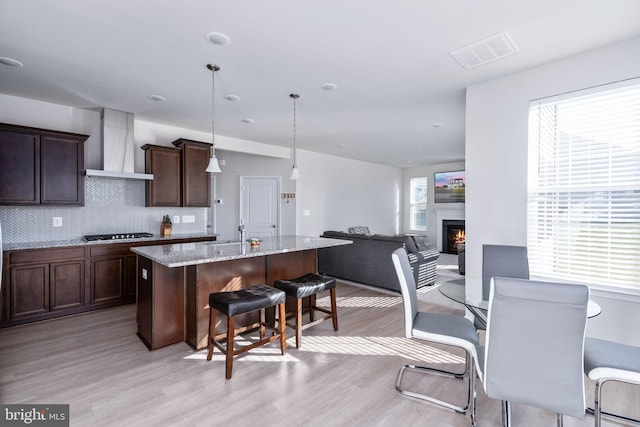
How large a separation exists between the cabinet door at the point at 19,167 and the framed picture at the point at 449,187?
8.54 metres

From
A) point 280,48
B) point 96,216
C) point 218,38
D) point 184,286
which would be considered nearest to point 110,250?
point 96,216

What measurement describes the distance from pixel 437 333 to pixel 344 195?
5951 mm

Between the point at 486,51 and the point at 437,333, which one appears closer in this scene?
the point at 437,333

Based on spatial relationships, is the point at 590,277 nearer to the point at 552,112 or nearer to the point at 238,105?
the point at 552,112

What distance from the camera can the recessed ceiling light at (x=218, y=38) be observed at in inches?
91.4

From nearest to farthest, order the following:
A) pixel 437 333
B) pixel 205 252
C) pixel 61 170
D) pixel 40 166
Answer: pixel 437 333
pixel 205 252
pixel 40 166
pixel 61 170

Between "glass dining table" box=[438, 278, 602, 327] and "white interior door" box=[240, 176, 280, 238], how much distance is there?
4.55 m

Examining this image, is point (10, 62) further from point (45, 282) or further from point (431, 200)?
point (431, 200)

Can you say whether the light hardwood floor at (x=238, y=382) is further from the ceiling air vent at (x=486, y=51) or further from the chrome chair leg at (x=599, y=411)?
the ceiling air vent at (x=486, y=51)

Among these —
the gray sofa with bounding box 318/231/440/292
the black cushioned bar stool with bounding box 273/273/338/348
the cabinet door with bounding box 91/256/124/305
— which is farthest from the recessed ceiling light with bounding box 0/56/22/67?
the gray sofa with bounding box 318/231/440/292

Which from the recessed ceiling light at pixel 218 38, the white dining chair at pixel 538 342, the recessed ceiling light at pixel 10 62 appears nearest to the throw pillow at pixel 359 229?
the recessed ceiling light at pixel 218 38

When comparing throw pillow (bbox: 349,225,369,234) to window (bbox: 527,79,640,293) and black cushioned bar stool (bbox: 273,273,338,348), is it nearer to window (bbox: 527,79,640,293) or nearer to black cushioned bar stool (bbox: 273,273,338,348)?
black cushioned bar stool (bbox: 273,273,338,348)

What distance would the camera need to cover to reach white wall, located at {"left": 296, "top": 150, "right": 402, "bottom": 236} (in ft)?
22.3

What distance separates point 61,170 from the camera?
3676 mm
